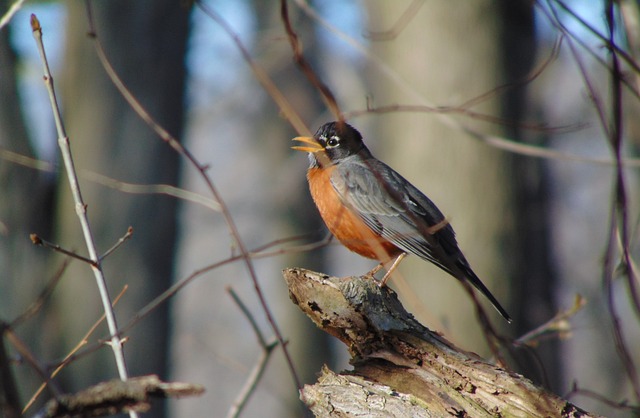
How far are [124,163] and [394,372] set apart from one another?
480cm

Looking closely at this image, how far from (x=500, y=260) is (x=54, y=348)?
4.51 meters

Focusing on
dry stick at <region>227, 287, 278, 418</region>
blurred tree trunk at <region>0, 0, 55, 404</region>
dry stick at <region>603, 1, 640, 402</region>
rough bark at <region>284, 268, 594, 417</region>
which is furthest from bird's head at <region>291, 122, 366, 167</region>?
dry stick at <region>603, 1, 640, 402</region>

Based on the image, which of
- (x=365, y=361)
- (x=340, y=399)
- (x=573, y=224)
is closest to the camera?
(x=340, y=399)

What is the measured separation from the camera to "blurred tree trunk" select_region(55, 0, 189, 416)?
685cm

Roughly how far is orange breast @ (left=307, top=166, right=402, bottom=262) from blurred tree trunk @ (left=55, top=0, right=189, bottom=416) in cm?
259

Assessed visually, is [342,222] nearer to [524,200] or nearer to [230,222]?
[230,222]

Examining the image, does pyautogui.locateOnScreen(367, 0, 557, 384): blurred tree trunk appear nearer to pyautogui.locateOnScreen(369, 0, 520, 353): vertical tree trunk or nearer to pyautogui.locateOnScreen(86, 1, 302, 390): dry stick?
pyautogui.locateOnScreen(369, 0, 520, 353): vertical tree trunk

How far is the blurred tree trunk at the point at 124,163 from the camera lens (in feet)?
22.5

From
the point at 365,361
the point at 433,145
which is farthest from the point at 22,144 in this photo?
the point at 365,361

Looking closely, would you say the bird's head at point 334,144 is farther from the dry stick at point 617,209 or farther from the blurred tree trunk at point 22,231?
the dry stick at point 617,209

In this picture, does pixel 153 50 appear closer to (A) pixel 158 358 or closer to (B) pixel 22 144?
(B) pixel 22 144

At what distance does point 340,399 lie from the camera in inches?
114

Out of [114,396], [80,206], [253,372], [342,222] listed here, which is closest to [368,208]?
[342,222]

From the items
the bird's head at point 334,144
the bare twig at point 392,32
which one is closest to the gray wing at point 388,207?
the bird's head at point 334,144
